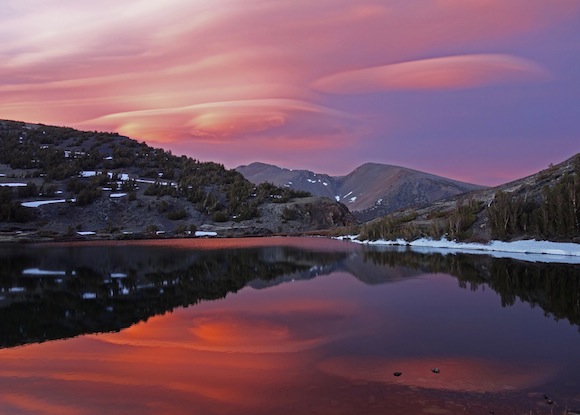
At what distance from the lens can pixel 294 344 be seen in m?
8.34

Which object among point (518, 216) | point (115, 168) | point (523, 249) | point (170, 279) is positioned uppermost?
point (115, 168)

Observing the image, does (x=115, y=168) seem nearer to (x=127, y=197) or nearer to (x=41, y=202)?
(x=127, y=197)

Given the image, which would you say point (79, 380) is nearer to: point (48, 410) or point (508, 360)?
point (48, 410)

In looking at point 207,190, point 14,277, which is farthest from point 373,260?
point 207,190

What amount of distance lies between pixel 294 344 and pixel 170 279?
31.9 feet

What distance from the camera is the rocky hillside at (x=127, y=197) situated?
46938mm

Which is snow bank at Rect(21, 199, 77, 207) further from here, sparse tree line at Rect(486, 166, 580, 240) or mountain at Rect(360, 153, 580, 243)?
sparse tree line at Rect(486, 166, 580, 240)

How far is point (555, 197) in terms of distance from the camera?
23.0 meters

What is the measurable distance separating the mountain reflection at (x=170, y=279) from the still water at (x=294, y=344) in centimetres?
9

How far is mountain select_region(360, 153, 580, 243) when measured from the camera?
2248 cm

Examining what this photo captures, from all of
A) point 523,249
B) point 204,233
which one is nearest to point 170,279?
point 523,249

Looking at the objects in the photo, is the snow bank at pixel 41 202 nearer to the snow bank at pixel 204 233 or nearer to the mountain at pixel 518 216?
the snow bank at pixel 204 233

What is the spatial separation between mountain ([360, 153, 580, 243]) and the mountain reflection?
13.7 feet

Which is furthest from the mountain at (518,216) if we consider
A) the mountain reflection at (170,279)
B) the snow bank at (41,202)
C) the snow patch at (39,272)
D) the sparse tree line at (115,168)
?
the snow bank at (41,202)
